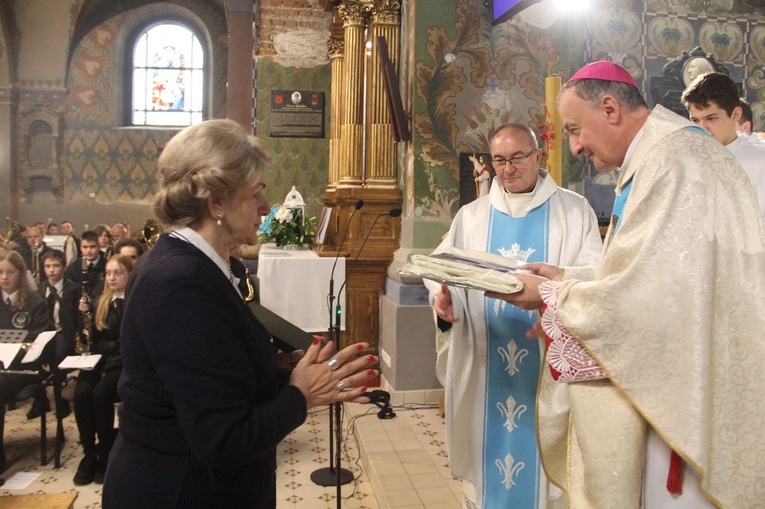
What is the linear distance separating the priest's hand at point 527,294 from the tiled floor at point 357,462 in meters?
2.14

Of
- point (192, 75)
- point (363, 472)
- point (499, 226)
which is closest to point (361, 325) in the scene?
point (363, 472)

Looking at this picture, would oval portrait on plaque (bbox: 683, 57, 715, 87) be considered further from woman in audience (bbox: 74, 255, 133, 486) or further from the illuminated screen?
woman in audience (bbox: 74, 255, 133, 486)

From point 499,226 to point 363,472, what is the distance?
2220mm

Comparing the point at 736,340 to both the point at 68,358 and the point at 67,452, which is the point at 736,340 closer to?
the point at 68,358

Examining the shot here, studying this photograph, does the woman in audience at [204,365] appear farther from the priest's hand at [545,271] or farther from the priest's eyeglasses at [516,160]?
the priest's eyeglasses at [516,160]

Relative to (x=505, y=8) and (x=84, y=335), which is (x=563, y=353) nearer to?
(x=505, y=8)

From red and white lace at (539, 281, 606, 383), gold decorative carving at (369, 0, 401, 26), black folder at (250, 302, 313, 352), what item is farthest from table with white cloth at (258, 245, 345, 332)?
red and white lace at (539, 281, 606, 383)

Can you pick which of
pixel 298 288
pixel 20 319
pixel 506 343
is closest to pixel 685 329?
pixel 506 343

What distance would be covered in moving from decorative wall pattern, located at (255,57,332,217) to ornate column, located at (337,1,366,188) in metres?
3.54

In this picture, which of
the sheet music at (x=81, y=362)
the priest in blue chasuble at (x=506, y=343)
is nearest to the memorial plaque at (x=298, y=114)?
the sheet music at (x=81, y=362)

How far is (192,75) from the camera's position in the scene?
16844 millimetres

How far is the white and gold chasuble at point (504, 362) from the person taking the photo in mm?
2959

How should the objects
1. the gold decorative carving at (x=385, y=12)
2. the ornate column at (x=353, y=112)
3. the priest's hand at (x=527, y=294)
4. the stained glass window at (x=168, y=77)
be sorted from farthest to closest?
the stained glass window at (x=168, y=77)
the ornate column at (x=353, y=112)
the gold decorative carving at (x=385, y=12)
the priest's hand at (x=527, y=294)

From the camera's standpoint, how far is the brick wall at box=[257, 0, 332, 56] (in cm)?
1023
